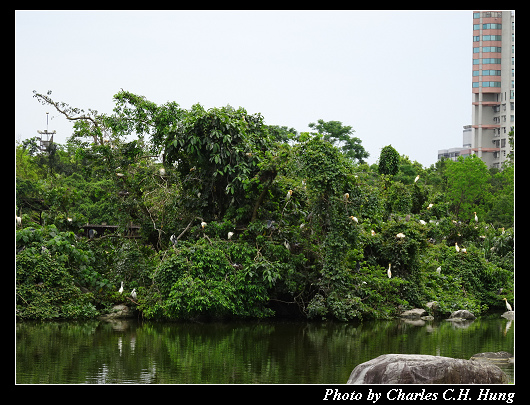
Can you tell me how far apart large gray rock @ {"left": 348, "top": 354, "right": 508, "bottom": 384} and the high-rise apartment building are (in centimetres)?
5716

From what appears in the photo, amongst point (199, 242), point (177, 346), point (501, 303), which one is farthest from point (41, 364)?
point (501, 303)

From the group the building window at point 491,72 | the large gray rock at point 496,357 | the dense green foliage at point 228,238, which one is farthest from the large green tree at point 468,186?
the building window at point 491,72

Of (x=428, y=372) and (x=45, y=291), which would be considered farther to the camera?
(x=45, y=291)

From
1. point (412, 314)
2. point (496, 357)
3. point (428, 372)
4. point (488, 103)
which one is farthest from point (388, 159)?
point (488, 103)

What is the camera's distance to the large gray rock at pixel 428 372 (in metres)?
6.87

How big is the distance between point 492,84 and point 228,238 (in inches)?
2137

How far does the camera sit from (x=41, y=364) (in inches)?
348

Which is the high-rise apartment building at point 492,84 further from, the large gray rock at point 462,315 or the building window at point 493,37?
the large gray rock at point 462,315

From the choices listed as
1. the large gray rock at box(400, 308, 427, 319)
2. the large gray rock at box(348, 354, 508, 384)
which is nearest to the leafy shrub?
the large gray rock at box(400, 308, 427, 319)

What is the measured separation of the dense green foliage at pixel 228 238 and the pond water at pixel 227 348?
2.33 feet

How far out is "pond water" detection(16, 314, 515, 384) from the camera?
8.27 meters

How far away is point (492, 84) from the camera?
62.2 metres

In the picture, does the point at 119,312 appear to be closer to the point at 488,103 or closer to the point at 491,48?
the point at 488,103
